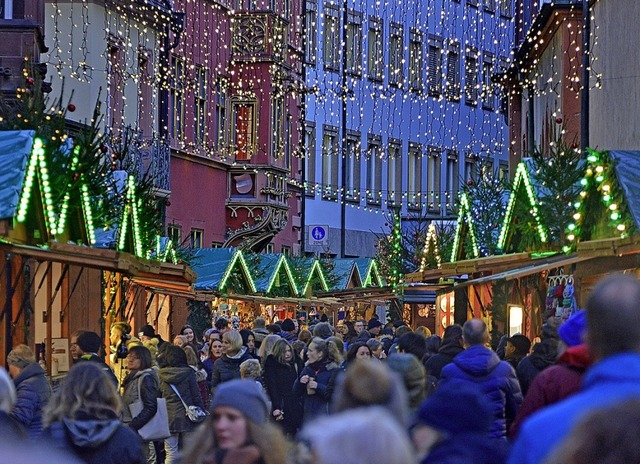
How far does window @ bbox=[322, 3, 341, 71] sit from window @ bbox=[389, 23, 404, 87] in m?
2.81

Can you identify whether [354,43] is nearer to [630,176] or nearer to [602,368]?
[630,176]

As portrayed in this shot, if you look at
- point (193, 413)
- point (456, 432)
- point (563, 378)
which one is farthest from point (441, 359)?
point (456, 432)

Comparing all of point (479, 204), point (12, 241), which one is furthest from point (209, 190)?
point (12, 241)

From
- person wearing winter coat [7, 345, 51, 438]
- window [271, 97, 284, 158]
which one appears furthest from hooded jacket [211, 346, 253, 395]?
window [271, 97, 284, 158]

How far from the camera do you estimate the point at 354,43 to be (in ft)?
193

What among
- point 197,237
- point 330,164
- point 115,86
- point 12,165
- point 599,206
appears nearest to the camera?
point 12,165

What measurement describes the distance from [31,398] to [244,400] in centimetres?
433

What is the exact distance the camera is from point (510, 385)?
11086mm

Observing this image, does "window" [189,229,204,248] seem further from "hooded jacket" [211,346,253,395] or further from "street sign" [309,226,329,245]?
"hooded jacket" [211,346,253,395]

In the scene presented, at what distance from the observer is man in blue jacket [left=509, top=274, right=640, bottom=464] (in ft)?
16.0

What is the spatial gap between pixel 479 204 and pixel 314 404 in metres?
15.7

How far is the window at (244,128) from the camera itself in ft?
159

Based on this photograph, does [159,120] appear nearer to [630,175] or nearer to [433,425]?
[630,175]

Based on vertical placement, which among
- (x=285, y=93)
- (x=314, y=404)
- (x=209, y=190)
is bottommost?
(x=314, y=404)
